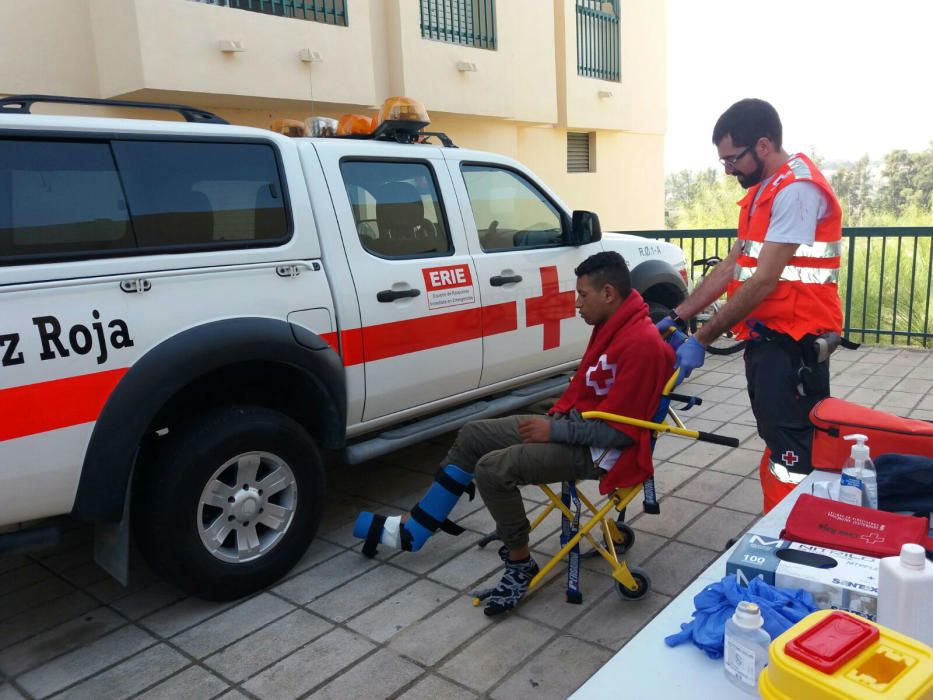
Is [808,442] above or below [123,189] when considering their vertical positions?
below

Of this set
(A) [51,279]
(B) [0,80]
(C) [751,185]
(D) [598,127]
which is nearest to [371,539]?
(A) [51,279]

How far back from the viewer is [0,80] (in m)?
7.66

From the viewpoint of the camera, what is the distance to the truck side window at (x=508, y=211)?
4.56 meters

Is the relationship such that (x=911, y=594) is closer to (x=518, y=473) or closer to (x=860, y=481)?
(x=860, y=481)

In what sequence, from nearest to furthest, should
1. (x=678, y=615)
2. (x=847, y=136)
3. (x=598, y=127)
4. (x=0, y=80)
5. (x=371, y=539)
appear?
(x=678, y=615) < (x=371, y=539) < (x=0, y=80) < (x=598, y=127) < (x=847, y=136)

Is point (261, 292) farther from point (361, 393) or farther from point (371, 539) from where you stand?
point (371, 539)

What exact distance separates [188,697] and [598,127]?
48.1 ft

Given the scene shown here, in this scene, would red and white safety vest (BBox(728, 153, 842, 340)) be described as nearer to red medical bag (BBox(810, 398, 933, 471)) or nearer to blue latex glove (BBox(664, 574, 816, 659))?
red medical bag (BBox(810, 398, 933, 471))

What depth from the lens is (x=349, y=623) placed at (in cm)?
314

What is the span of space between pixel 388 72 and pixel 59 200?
30.0 feet

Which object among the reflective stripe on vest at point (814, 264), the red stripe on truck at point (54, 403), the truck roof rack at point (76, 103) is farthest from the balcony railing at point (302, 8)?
the reflective stripe on vest at point (814, 264)

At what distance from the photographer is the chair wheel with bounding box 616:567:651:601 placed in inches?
124

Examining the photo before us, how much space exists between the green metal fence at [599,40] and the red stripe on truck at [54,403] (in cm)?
1406

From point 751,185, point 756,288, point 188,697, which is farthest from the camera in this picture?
point 751,185
